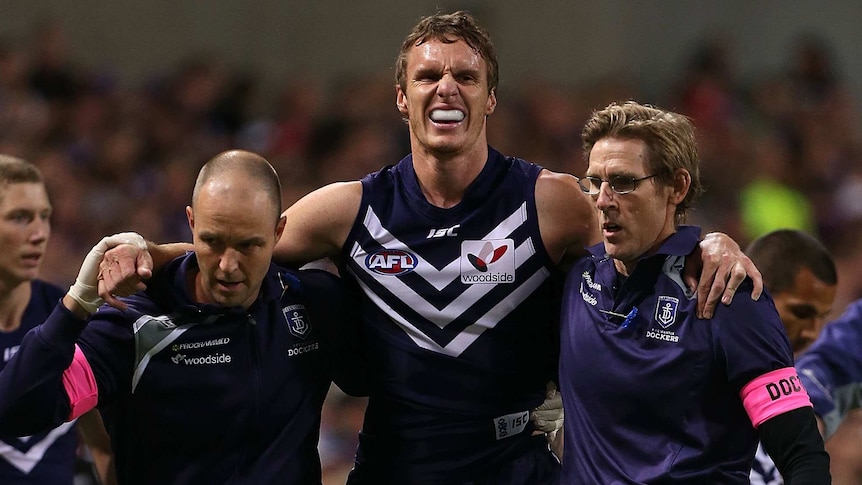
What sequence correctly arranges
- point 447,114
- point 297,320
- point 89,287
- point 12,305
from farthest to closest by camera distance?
point 12,305, point 447,114, point 297,320, point 89,287

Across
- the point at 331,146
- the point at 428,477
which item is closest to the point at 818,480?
the point at 428,477

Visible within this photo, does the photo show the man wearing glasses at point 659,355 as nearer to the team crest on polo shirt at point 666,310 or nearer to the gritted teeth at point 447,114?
the team crest on polo shirt at point 666,310

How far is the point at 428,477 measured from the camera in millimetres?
4566

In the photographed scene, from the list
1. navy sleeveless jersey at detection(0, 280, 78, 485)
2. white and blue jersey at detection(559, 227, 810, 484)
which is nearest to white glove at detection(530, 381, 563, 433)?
white and blue jersey at detection(559, 227, 810, 484)

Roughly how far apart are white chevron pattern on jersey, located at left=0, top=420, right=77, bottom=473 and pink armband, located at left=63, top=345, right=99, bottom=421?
1.19 m

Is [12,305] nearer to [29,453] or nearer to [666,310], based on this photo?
[29,453]

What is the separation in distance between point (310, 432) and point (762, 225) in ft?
25.9

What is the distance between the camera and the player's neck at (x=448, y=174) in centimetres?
463

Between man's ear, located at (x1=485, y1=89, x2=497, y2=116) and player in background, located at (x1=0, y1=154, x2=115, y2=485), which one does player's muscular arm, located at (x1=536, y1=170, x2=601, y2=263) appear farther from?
player in background, located at (x1=0, y1=154, x2=115, y2=485)

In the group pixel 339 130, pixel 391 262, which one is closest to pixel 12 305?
pixel 391 262

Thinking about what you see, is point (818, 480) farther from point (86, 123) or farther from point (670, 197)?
point (86, 123)

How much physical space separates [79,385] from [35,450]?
4.70ft

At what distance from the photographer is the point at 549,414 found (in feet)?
15.4

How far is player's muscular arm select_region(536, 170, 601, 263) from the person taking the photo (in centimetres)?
458
